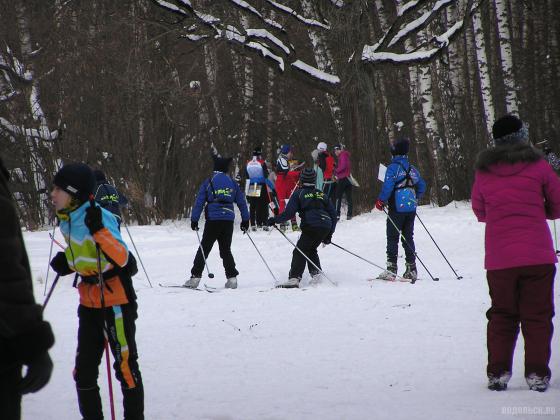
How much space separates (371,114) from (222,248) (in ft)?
27.5

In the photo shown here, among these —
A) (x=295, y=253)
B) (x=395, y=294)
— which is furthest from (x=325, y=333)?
(x=295, y=253)

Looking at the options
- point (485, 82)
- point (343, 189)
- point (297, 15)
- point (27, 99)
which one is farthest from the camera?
point (485, 82)

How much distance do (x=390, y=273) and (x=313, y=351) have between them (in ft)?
12.8

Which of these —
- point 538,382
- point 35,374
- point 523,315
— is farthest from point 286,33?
point 35,374

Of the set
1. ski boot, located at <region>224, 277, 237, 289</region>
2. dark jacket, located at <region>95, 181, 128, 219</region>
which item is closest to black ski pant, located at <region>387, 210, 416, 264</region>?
ski boot, located at <region>224, 277, 237, 289</region>

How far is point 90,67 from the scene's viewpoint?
18000 mm

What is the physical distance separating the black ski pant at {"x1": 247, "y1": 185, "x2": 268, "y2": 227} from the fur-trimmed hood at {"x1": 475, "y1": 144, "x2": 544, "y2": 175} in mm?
12142

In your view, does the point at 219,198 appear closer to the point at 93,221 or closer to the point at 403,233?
the point at 403,233

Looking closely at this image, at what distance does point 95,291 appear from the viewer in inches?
166

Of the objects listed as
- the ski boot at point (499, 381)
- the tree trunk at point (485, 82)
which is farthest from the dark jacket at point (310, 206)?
the tree trunk at point (485, 82)

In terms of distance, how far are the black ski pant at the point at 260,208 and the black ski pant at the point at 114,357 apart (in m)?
12.9

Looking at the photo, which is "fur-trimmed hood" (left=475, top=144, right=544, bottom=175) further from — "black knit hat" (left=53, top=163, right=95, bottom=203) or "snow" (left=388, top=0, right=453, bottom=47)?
"snow" (left=388, top=0, right=453, bottom=47)

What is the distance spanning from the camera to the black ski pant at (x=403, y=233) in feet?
32.7

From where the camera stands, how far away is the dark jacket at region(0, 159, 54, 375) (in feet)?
8.04
